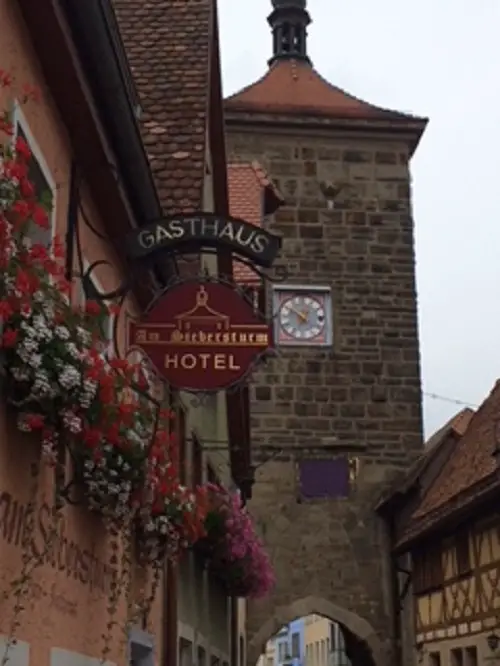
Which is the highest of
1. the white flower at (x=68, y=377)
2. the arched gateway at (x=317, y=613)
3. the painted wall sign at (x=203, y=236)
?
the arched gateway at (x=317, y=613)

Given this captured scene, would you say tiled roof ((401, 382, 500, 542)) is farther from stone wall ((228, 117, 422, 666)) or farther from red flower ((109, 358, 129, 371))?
red flower ((109, 358, 129, 371))

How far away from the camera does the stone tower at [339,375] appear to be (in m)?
19.2

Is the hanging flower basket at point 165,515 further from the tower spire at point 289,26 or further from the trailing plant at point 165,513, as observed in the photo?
the tower spire at point 289,26

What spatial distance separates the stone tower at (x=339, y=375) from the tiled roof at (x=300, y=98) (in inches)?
2.0

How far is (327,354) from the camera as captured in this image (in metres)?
20.1

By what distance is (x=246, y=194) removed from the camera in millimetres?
14508

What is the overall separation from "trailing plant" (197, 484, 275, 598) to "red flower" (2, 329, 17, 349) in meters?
4.47

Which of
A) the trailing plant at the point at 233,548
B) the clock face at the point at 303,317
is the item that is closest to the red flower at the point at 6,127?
the trailing plant at the point at 233,548

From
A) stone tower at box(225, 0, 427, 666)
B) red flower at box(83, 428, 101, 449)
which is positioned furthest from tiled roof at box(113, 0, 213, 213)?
stone tower at box(225, 0, 427, 666)

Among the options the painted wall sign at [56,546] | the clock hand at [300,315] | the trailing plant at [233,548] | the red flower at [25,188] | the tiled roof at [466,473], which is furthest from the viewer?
the clock hand at [300,315]

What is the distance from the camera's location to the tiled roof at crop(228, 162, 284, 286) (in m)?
13.7

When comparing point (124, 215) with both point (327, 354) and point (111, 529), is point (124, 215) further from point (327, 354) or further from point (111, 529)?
point (327, 354)

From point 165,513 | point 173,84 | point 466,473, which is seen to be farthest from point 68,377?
point 466,473

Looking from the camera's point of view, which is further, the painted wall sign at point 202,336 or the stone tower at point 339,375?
the stone tower at point 339,375
